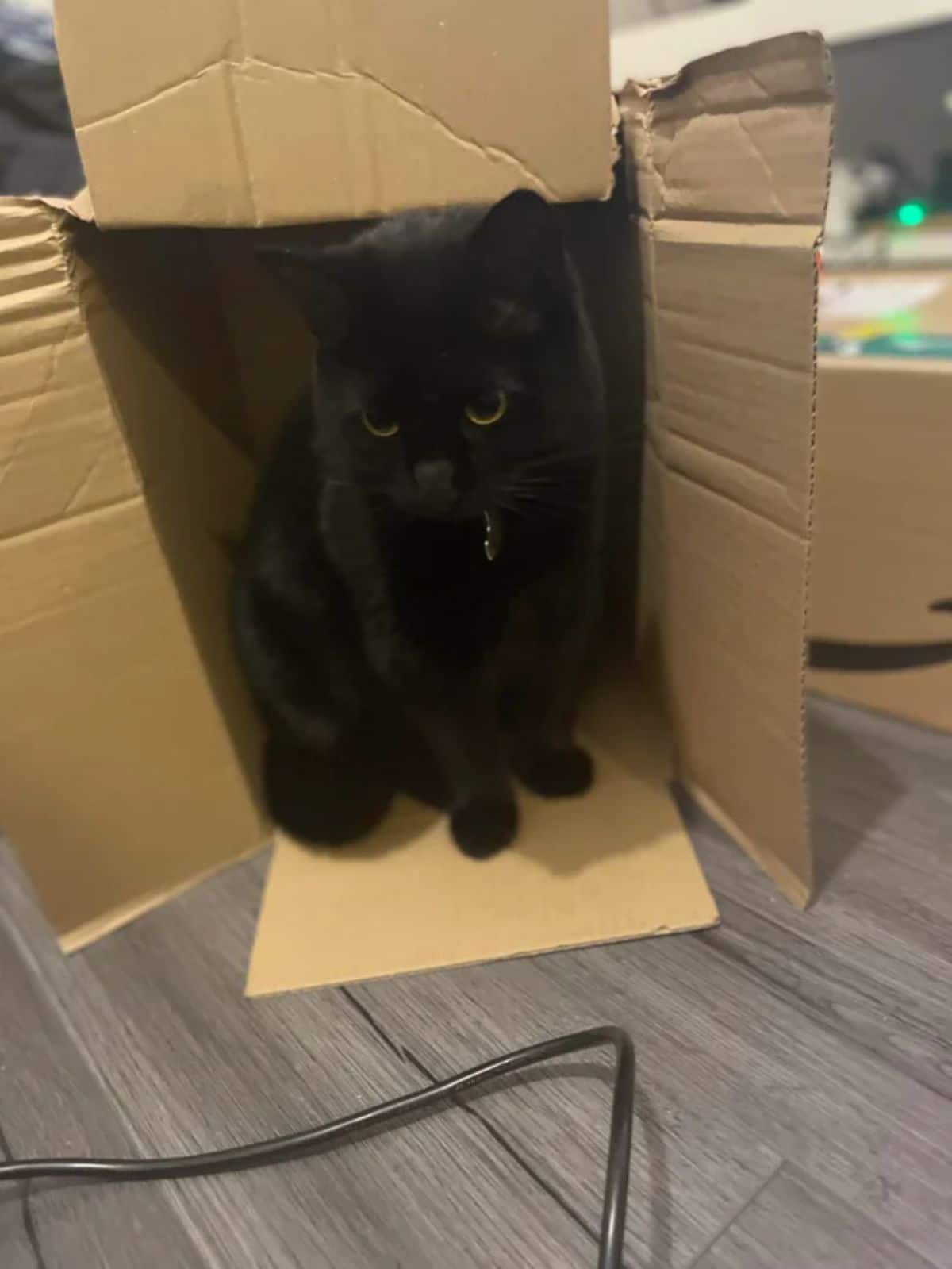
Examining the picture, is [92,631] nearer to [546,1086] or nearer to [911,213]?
[546,1086]

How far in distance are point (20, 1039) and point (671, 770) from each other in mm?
621

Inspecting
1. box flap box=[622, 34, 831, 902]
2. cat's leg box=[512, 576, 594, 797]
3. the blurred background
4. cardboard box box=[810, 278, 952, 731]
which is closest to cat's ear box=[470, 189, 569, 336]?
box flap box=[622, 34, 831, 902]

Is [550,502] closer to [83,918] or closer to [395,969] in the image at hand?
[395,969]

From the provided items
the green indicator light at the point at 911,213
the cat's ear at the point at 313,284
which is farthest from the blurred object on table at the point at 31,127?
the green indicator light at the point at 911,213

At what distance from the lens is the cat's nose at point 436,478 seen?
599 millimetres

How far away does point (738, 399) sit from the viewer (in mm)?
611

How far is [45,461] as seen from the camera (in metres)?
0.66

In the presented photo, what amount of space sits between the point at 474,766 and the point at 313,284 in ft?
1.39

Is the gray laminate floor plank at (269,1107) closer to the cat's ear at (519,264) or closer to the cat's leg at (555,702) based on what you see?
the cat's leg at (555,702)

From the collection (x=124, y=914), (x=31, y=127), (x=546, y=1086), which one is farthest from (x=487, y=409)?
(x=31, y=127)

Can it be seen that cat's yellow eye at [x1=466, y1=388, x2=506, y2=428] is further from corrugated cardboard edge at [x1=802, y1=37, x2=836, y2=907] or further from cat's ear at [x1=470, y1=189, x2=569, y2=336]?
corrugated cardboard edge at [x1=802, y1=37, x2=836, y2=907]

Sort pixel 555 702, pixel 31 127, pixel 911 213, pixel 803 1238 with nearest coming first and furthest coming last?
pixel 803 1238 < pixel 555 702 < pixel 31 127 < pixel 911 213

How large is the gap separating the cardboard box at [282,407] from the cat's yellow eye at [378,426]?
0.42ft

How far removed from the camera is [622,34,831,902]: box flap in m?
0.52
